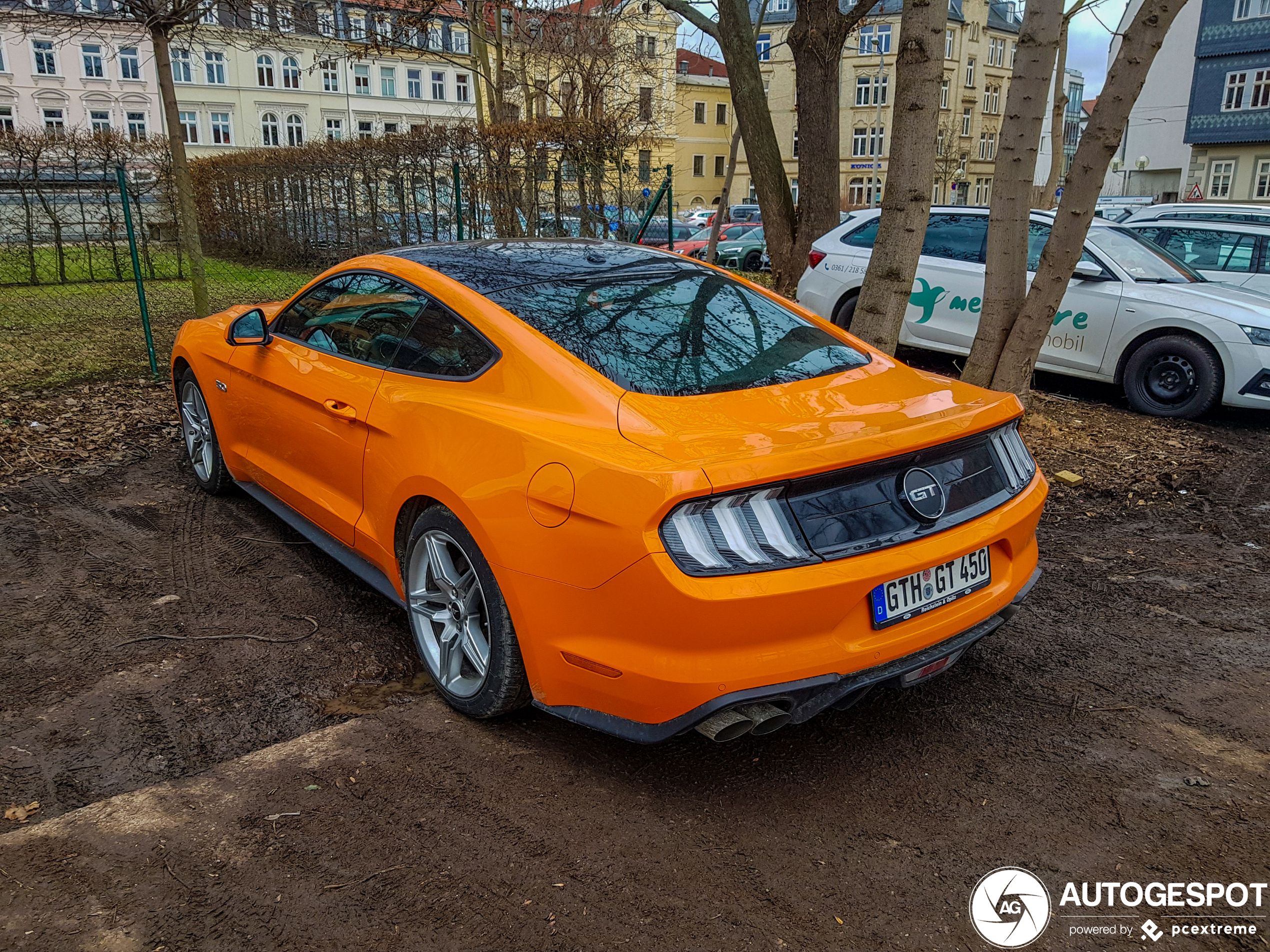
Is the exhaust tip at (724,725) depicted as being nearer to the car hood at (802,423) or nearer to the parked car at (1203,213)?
the car hood at (802,423)

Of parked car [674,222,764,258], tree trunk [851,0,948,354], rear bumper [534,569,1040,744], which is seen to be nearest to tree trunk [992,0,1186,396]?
tree trunk [851,0,948,354]

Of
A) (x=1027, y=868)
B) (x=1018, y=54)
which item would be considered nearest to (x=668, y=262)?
(x=1027, y=868)

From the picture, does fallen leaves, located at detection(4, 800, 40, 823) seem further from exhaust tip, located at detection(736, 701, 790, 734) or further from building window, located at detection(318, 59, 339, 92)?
building window, located at detection(318, 59, 339, 92)

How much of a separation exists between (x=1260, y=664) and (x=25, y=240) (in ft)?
50.0

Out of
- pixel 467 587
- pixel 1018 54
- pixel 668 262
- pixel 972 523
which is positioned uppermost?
pixel 1018 54

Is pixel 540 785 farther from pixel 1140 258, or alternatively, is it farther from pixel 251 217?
pixel 251 217

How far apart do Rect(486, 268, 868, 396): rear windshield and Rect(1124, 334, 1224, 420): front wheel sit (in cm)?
542

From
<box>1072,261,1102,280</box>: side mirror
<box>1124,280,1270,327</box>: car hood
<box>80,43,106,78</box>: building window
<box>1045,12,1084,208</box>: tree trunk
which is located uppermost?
<box>80,43,106,78</box>: building window

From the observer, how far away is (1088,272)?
8.30 meters

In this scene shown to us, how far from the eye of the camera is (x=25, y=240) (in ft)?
44.1

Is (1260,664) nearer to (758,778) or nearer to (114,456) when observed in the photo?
(758,778)

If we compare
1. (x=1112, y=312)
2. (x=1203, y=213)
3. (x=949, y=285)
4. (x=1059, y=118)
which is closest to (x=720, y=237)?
(x=1059, y=118)

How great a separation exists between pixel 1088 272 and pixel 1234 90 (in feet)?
155

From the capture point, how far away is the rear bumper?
102 inches
